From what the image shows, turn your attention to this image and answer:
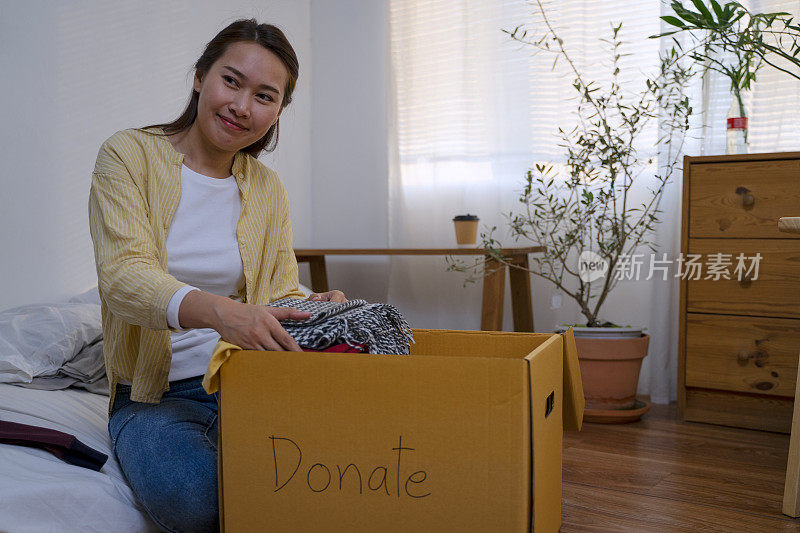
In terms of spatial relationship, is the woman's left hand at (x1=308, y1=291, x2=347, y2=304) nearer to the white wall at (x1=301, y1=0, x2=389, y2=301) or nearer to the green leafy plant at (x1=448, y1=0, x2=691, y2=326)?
the green leafy plant at (x1=448, y1=0, x2=691, y2=326)

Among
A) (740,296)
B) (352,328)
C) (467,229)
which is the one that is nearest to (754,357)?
(740,296)

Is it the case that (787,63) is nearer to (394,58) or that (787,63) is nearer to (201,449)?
(394,58)

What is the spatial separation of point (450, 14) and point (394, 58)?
0.30 meters

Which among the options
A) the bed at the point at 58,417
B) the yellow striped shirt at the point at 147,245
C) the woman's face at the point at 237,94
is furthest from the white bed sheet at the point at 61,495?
the woman's face at the point at 237,94

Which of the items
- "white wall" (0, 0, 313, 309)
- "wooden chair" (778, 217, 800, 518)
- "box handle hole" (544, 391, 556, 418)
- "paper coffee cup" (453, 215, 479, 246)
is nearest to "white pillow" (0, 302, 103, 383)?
"white wall" (0, 0, 313, 309)

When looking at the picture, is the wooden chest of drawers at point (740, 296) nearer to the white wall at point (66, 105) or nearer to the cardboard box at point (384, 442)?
the cardboard box at point (384, 442)

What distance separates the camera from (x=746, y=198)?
204 centimetres

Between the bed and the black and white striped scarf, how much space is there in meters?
0.40

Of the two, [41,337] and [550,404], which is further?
[41,337]

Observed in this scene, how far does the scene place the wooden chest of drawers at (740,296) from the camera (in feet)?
6.55

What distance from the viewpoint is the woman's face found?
3.87ft

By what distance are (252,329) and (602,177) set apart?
1.88 m

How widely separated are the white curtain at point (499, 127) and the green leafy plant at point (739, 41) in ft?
0.18

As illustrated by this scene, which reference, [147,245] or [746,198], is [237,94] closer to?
[147,245]
